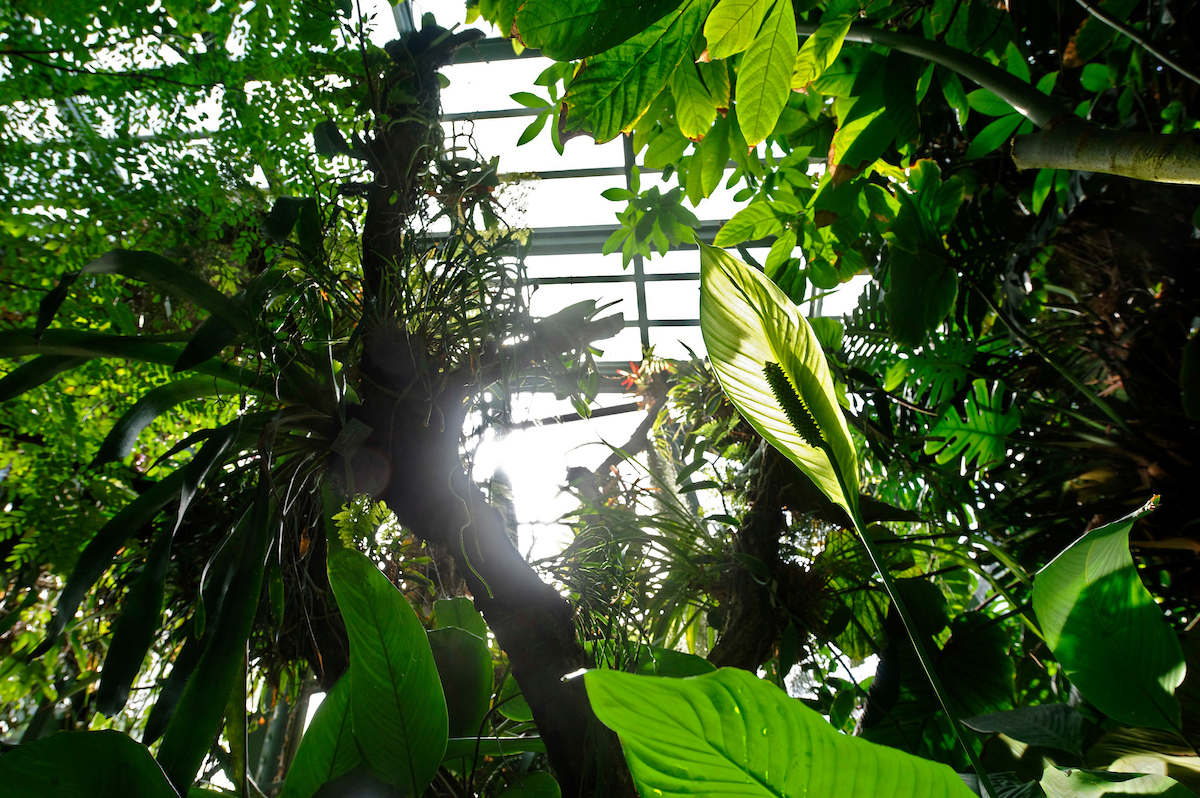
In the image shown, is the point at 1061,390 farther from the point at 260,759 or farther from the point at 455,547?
the point at 260,759

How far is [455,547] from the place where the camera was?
2.15ft

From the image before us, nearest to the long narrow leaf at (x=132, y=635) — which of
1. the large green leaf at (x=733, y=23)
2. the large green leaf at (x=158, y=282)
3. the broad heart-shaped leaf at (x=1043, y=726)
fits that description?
the large green leaf at (x=158, y=282)

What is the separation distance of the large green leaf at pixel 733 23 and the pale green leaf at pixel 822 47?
5.6 inches

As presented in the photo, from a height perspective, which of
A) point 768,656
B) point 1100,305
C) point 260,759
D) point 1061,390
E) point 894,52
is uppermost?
point 894,52

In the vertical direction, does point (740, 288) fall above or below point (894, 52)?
below

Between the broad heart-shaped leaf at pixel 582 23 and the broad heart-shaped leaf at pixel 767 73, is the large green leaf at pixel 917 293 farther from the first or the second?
the broad heart-shaped leaf at pixel 582 23

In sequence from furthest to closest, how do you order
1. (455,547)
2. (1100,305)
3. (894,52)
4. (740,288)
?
(1100,305), (894,52), (455,547), (740,288)

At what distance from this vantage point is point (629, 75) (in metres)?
0.44

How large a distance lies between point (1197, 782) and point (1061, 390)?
1.07m

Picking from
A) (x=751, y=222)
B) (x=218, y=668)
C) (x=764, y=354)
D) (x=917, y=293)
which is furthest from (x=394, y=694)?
(x=917, y=293)

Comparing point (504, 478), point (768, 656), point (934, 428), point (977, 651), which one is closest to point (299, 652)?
point (504, 478)

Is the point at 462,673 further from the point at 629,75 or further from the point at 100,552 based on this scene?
the point at 629,75

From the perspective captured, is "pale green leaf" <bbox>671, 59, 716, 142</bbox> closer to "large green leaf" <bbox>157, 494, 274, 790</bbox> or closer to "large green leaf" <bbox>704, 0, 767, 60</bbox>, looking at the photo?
"large green leaf" <bbox>704, 0, 767, 60</bbox>

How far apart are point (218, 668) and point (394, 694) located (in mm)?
161
